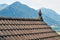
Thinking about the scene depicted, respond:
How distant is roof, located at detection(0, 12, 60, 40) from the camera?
297 inches

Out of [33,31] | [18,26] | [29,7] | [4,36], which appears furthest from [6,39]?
[29,7]

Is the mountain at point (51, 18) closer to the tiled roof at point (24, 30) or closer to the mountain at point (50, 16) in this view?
the mountain at point (50, 16)

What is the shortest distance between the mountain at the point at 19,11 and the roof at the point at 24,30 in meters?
0.81

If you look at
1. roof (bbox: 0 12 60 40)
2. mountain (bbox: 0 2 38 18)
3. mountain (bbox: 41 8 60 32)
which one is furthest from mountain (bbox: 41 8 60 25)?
roof (bbox: 0 12 60 40)

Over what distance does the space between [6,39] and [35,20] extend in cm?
312

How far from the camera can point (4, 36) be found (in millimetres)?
7195

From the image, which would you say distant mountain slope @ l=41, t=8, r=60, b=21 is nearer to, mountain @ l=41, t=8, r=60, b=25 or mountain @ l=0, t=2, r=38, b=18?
mountain @ l=41, t=8, r=60, b=25

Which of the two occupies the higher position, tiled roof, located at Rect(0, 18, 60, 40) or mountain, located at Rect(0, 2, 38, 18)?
mountain, located at Rect(0, 2, 38, 18)

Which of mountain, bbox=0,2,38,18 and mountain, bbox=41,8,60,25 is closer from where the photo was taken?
mountain, bbox=0,2,38,18

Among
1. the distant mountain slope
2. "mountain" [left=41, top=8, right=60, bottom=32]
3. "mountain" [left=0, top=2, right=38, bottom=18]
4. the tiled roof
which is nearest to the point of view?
the tiled roof

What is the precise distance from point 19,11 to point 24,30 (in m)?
2.34

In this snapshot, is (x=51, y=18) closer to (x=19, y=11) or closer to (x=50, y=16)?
(x=50, y=16)

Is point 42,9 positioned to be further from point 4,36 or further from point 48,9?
point 4,36

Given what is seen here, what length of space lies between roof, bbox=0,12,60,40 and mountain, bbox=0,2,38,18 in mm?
808
